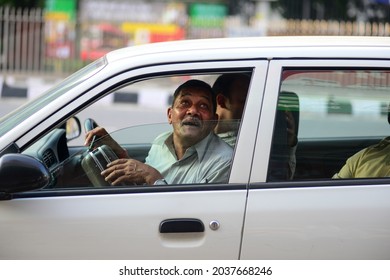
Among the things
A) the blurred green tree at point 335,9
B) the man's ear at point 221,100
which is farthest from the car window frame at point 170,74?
the blurred green tree at point 335,9

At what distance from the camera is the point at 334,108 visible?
Answer: 3.71 metres

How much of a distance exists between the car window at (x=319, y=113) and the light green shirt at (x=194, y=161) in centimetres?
23

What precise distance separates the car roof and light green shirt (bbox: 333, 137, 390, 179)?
20.1 inches

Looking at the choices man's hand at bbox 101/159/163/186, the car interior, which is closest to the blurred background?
the car interior

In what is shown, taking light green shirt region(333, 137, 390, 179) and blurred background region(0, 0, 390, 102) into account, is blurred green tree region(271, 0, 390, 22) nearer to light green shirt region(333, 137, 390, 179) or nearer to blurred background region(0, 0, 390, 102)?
blurred background region(0, 0, 390, 102)

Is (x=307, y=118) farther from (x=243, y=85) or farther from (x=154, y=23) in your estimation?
(x=154, y=23)

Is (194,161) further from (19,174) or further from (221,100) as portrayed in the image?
(19,174)

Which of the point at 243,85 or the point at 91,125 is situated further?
the point at 91,125

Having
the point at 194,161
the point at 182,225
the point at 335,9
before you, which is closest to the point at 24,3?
the point at 335,9

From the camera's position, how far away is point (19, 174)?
2.87 metres

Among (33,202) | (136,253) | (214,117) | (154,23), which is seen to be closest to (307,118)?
(214,117)

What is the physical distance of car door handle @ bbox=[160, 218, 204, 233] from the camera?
9.59 feet
